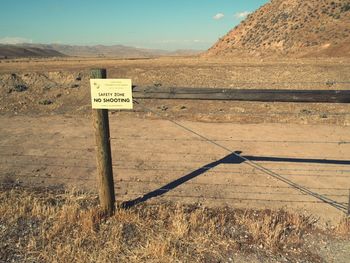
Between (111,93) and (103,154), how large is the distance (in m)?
0.96

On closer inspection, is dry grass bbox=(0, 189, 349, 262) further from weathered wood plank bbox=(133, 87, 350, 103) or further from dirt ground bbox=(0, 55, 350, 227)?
weathered wood plank bbox=(133, 87, 350, 103)

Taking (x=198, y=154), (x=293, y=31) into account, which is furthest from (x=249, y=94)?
(x=293, y=31)

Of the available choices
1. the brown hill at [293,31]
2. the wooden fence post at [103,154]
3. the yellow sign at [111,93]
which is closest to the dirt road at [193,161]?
the wooden fence post at [103,154]

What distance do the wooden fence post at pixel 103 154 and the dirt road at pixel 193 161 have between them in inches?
25.0

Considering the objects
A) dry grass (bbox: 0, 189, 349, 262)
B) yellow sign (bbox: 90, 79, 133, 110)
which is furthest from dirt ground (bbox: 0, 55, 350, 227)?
yellow sign (bbox: 90, 79, 133, 110)

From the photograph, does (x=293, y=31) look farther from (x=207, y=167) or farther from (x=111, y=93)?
(x=111, y=93)

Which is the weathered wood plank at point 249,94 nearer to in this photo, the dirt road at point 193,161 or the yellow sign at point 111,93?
the yellow sign at point 111,93

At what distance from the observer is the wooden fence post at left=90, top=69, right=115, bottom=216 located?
5184 mm

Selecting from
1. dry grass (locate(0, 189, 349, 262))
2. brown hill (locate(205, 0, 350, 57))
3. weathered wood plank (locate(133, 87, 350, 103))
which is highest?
brown hill (locate(205, 0, 350, 57))

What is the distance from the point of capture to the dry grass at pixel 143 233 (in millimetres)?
4426

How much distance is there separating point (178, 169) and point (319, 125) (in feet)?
19.9

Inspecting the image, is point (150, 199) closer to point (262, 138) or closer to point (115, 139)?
point (115, 139)

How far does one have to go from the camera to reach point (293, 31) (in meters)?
54.3

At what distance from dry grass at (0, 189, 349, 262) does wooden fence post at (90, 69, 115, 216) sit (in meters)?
0.19
